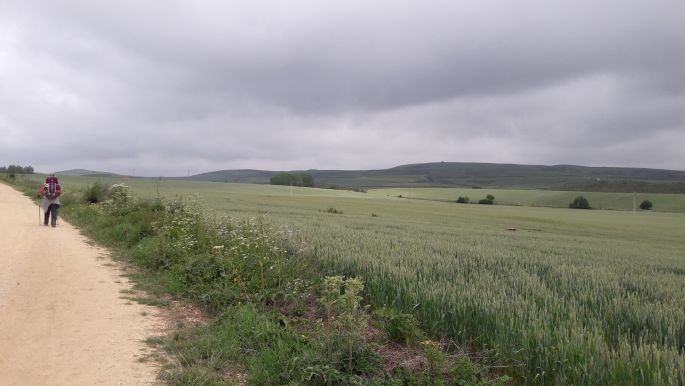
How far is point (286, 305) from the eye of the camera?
6773 mm

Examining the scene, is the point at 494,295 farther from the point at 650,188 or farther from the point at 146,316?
the point at 650,188

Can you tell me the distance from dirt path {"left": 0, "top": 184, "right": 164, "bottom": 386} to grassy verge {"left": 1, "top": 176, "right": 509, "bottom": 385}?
1.48 feet

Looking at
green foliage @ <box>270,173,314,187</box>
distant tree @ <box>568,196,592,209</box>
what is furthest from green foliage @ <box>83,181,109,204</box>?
green foliage @ <box>270,173,314,187</box>

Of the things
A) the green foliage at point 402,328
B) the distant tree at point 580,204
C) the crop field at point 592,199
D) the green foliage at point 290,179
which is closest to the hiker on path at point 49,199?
the green foliage at point 402,328

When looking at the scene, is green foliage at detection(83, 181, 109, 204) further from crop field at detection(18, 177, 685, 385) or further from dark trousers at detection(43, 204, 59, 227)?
crop field at detection(18, 177, 685, 385)

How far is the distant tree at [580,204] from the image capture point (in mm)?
80250

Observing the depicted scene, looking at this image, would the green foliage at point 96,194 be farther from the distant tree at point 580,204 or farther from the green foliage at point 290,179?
the green foliage at point 290,179

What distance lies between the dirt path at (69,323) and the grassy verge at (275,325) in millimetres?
452

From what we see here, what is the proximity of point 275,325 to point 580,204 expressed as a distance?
86.8m

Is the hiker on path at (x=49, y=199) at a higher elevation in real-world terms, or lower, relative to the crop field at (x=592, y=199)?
higher

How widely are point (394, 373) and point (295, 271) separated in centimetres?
369

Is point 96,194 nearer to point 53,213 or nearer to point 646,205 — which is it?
point 53,213

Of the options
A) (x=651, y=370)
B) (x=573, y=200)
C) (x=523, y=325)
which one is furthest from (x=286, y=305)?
(x=573, y=200)

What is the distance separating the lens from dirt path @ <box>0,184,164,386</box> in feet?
14.6
